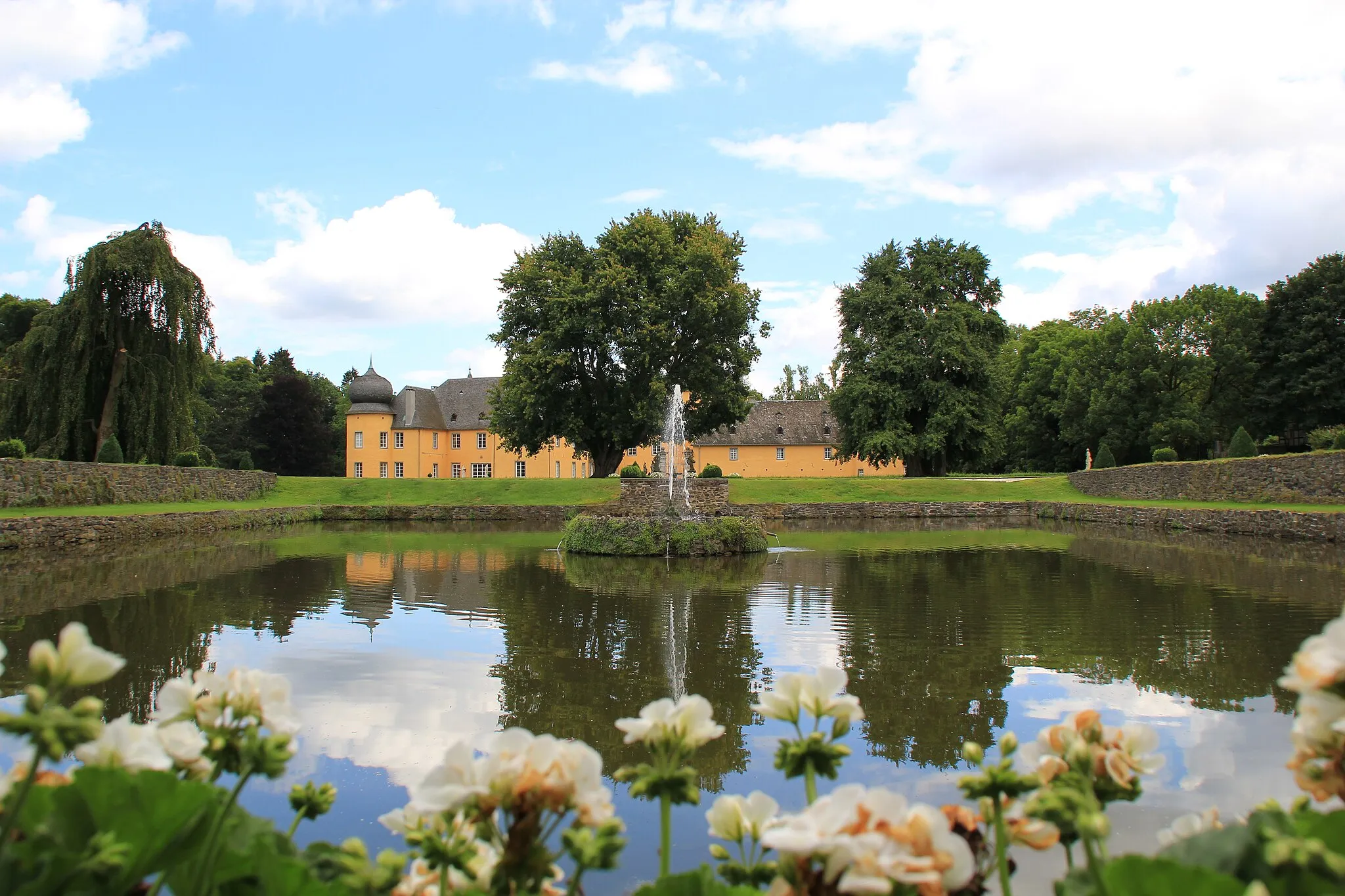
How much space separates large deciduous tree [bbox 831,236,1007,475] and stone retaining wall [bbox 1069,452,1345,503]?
7723 millimetres

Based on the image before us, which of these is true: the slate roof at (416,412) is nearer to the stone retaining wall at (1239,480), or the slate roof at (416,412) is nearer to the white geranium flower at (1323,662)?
the stone retaining wall at (1239,480)

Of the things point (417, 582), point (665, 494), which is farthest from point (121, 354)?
point (417, 582)

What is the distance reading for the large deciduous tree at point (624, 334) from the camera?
34.8m

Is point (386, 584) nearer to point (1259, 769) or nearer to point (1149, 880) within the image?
Answer: point (1259, 769)

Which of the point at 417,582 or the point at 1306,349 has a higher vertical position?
the point at 1306,349

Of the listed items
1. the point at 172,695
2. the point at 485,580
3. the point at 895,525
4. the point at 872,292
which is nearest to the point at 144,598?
the point at 485,580

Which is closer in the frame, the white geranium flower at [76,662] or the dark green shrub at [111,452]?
the white geranium flower at [76,662]

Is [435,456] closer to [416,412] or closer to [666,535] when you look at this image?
[416,412]

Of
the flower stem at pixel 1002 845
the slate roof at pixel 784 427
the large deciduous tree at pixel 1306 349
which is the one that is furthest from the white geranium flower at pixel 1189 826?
the slate roof at pixel 784 427

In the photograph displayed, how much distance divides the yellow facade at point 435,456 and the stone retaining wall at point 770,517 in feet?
82.3

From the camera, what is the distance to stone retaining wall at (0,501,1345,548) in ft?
61.0

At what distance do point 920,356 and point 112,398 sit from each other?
30770mm

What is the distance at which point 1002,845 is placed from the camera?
1282 millimetres

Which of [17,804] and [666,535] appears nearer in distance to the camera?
[17,804]
